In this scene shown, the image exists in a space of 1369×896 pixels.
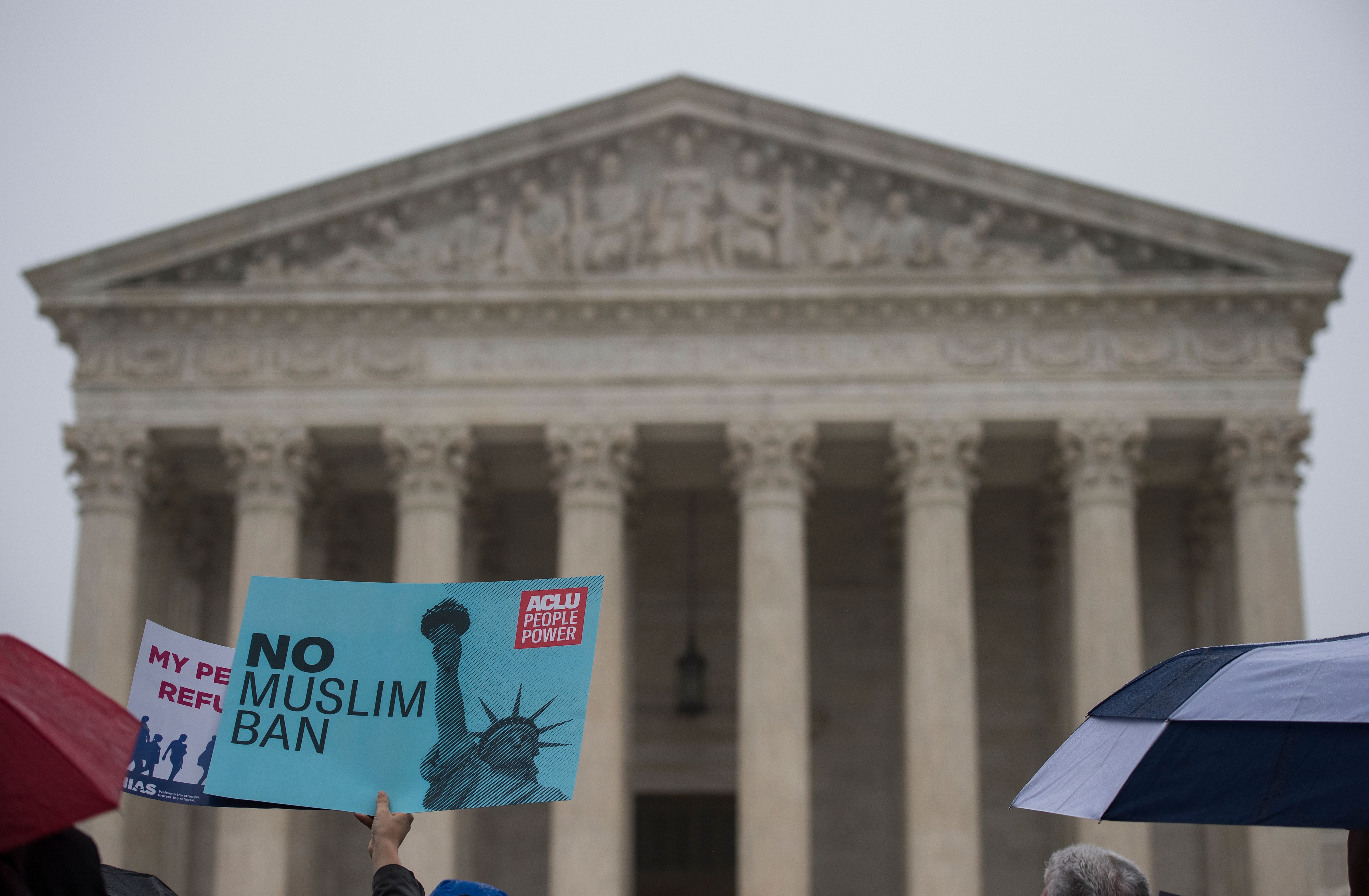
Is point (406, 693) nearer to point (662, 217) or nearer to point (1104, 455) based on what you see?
point (1104, 455)

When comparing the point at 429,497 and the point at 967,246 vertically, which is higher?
the point at 967,246

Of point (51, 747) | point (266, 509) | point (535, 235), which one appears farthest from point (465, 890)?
point (535, 235)

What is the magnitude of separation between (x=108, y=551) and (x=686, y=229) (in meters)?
12.1

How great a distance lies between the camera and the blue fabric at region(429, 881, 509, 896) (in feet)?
18.8

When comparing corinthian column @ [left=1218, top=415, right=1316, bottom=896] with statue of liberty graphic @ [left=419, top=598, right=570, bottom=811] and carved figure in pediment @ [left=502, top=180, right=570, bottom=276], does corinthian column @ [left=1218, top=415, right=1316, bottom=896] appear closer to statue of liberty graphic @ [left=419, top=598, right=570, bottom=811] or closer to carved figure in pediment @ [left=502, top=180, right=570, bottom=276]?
carved figure in pediment @ [left=502, top=180, right=570, bottom=276]

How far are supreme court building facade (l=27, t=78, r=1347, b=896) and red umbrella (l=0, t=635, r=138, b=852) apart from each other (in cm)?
2083

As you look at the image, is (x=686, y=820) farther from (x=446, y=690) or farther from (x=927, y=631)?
(x=446, y=690)

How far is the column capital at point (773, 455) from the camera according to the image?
27422 mm

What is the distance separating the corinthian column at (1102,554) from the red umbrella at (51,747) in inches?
890

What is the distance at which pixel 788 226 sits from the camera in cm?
2855

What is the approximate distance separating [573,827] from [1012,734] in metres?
10.6

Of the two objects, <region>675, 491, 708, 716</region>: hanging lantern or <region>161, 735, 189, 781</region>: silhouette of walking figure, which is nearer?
<region>161, 735, 189, 781</region>: silhouette of walking figure

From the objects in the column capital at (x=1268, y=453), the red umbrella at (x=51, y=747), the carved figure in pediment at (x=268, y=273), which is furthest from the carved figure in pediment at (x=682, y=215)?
the red umbrella at (x=51, y=747)

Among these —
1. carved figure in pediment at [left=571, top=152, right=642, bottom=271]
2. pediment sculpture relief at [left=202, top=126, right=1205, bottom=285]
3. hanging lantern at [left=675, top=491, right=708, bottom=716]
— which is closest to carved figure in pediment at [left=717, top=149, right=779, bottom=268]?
pediment sculpture relief at [left=202, top=126, right=1205, bottom=285]
